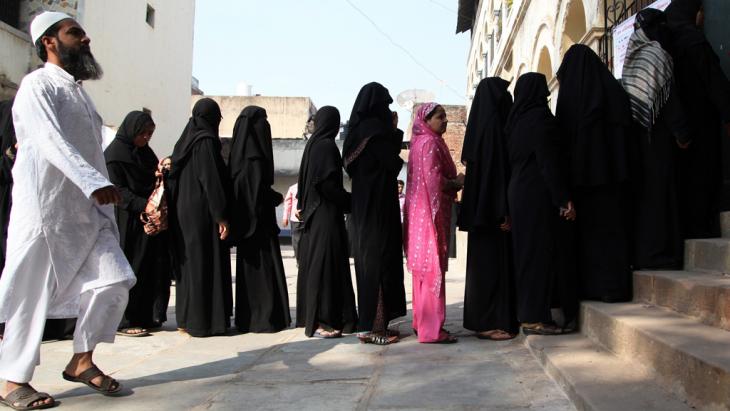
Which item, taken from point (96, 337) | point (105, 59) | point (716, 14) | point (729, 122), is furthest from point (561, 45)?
point (105, 59)

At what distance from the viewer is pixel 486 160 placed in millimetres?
4223

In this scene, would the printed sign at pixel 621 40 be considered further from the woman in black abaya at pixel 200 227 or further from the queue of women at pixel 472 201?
the woman in black abaya at pixel 200 227

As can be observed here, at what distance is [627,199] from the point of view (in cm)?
389

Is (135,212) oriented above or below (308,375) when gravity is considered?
above

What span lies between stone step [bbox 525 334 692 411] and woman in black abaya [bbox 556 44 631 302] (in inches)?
16.4

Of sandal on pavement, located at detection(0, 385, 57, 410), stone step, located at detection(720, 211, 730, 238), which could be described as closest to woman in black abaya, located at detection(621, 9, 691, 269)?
stone step, located at detection(720, 211, 730, 238)

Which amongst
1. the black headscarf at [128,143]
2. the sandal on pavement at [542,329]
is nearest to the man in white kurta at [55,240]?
the black headscarf at [128,143]

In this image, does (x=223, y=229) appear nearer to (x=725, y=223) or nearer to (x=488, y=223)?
(x=488, y=223)

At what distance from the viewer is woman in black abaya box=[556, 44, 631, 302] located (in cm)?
370

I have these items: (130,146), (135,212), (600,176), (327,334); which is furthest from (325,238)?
(600,176)

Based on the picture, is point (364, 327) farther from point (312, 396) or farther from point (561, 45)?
point (561, 45)

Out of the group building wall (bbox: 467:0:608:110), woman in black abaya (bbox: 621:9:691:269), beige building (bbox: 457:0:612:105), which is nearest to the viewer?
woman in black abaya (bbox: 621:9:691:269)

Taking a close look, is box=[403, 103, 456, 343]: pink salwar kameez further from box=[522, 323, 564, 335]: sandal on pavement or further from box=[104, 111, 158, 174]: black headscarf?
box=[104, 111, 158, 174]: black headscarf

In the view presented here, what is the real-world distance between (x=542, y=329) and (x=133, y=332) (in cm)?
301
